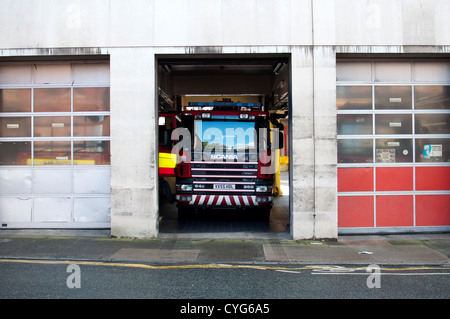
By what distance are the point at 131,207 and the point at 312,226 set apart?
161 inches

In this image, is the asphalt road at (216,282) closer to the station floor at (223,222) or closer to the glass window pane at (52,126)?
Answer: the station floor at (223,222)

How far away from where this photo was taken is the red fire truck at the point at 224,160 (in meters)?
10.0

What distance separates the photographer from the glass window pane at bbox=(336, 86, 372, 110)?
923cm

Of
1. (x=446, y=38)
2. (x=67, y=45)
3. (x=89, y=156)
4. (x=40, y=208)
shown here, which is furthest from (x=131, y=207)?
(x=446, y=38)

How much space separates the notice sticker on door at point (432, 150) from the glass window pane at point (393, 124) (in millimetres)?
576

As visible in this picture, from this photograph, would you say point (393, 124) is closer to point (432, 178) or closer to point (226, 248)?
point (432, 178)

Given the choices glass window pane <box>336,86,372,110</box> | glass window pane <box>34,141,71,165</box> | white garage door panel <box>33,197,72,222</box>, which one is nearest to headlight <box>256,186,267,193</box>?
glass window pane <box>336,86,372,110</box>

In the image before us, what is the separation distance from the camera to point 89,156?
943 cm

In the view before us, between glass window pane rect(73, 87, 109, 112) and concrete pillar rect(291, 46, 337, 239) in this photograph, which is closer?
concrete pillar rect(291, 46, 337, 239)

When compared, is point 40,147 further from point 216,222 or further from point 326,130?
point 326,130

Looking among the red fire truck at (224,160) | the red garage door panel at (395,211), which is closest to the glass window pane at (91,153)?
the red fire truck at (224,160)

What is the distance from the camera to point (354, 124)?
9273mm

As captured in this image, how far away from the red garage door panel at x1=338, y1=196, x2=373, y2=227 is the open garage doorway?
1.41 meters

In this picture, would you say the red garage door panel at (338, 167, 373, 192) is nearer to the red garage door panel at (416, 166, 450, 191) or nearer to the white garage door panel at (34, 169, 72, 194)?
the red garage door panel at (416, 166, 450, 191)
